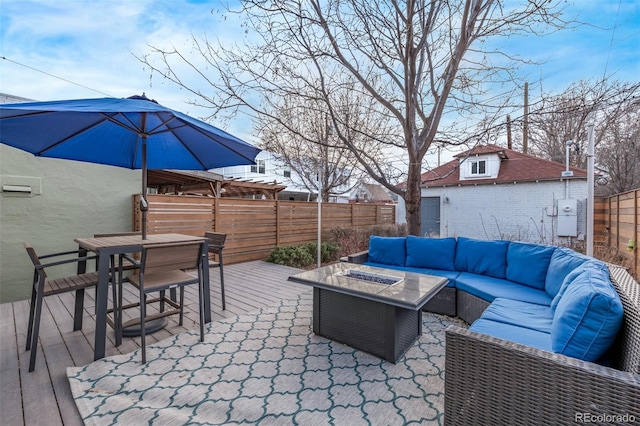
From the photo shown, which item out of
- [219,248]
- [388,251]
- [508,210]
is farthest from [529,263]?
[508,210]

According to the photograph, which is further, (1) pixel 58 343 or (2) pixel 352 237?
(2) pixel 352 237

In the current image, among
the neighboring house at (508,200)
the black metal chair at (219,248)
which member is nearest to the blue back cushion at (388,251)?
the black metal chair at (219,248)

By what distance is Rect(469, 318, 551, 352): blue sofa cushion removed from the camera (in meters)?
1.89

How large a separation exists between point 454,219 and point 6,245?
13201 millimetres

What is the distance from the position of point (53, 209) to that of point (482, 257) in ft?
21.1

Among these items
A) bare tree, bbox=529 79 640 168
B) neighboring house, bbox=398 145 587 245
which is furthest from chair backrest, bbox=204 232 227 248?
neighboring house, bbox=398 145 587 245

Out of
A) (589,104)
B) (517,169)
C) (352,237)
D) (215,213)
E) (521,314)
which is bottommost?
(521,314)

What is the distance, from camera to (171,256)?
8.87 feet

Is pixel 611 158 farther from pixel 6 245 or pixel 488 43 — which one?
pixel 6 245

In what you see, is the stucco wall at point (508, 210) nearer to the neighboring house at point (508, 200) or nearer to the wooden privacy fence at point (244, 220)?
the neighboring house at point (508, 200)

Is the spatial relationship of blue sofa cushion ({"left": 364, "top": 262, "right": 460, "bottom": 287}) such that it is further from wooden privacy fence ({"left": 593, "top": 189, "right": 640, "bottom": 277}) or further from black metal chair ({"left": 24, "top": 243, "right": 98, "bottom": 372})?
wooden privacy fence ({"left": 593, "top": 189, "right": 640, "bottom": 277})

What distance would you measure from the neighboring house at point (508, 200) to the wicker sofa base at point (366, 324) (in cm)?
707

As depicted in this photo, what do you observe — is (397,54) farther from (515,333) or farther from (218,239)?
(515,333)

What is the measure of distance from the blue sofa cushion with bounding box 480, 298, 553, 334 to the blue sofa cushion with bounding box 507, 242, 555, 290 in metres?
0.61
